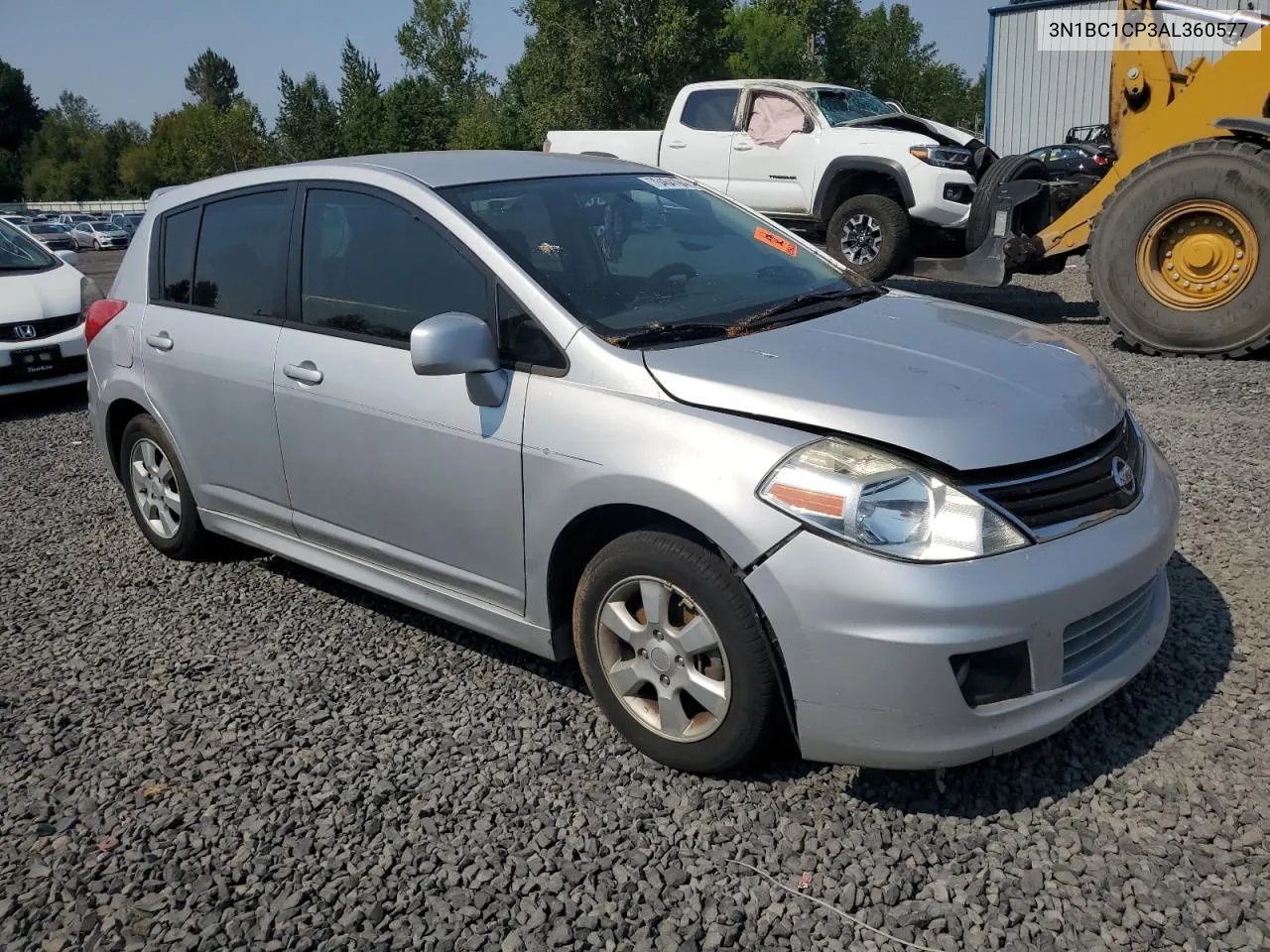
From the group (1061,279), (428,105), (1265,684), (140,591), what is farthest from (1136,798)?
(428,105)

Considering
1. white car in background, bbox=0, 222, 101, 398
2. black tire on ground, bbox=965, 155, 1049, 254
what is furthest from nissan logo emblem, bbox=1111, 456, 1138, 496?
white car in background, bbox=0, 222, 101, 398

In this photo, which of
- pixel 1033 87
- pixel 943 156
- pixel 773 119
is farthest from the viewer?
pixel 1033 87

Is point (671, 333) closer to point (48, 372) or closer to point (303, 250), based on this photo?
point (303, 250)

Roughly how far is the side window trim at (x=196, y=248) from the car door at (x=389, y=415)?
3.8 inches

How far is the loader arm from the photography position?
783 centimetres

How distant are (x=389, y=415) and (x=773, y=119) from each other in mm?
9108

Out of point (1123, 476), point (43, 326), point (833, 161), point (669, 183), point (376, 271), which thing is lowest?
point (43, 326)

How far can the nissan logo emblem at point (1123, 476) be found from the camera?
294 cm

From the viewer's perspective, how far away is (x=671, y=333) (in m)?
3.24

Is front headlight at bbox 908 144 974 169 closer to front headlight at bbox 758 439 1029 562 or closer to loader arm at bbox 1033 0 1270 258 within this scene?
loader arm at bbox 1033 0 1270 258

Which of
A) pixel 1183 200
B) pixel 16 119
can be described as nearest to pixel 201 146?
pixel 16 119

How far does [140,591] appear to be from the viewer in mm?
4758

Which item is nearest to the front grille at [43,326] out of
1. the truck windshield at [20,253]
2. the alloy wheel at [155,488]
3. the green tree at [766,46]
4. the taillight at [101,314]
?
the truck windshield at [20,253]

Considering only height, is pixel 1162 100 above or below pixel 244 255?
above
